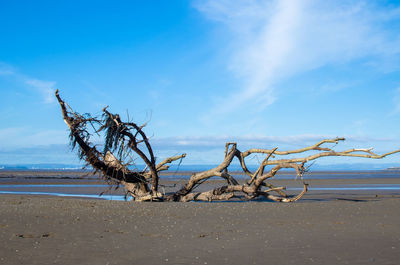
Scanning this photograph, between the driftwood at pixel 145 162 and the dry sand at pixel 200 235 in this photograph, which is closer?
the dry sand at pixel 200 235

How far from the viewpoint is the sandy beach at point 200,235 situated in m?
5.52

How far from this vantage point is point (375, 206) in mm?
11734

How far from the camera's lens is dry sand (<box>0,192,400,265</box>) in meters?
5.52

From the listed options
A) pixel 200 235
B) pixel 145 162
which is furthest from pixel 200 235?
pixel 145 162

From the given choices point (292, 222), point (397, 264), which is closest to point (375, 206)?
point (292, 222)

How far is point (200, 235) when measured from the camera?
7262 millimetres

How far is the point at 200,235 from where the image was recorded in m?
7.26

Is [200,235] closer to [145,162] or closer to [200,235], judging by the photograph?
[200,235]

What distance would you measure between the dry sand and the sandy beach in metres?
0.01

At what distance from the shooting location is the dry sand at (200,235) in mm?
5520

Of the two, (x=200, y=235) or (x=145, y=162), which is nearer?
(x=200, y=235)

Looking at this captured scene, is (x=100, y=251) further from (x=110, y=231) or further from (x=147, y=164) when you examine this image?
(x=147, y=164)

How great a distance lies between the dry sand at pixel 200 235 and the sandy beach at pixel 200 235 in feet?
0.05

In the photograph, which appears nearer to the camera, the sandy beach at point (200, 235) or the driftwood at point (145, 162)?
the sandy beach at point (200, 235)
